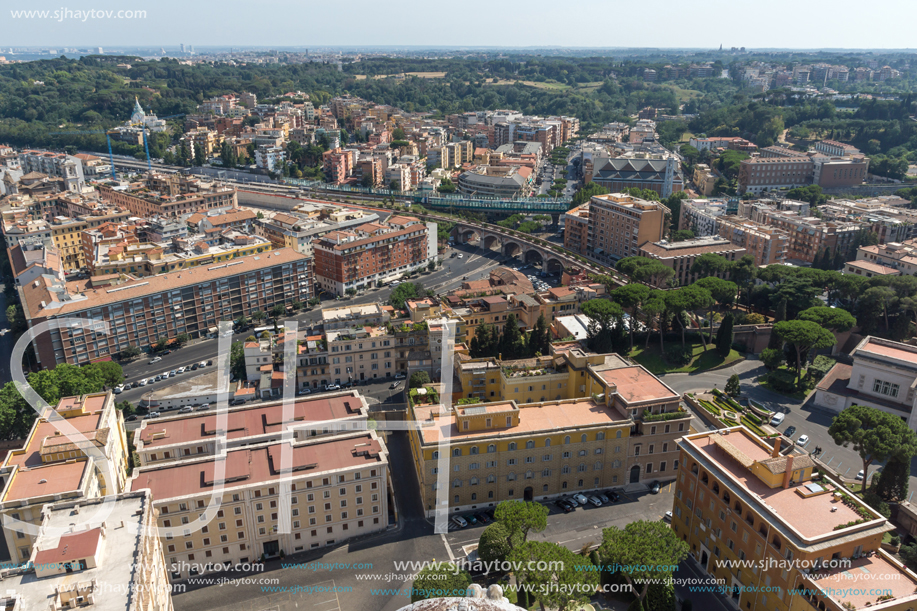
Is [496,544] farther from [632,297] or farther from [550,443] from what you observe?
[632,297]

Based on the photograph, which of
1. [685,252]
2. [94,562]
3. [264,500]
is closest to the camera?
[94,562]

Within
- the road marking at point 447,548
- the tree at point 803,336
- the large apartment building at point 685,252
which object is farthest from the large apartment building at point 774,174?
the road marking at point 447,548

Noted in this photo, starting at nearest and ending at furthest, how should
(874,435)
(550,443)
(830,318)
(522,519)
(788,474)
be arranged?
(788,474) < (522,519) < (874,435) < (550,443) < (830,318)

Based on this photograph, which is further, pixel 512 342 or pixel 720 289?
pixel 720 289

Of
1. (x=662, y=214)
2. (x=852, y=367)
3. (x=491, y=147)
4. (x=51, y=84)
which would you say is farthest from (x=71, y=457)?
(x=51, y=84)

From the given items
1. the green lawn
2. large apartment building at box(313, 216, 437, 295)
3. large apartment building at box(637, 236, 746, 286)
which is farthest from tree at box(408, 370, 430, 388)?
large apartment building at box(637, 236, 746, 286)

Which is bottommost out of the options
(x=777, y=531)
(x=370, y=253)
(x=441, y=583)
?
(x=370, y=253)

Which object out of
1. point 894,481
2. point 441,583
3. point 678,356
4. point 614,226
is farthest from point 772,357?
point 441,583

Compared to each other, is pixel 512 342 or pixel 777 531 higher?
pixel 777 531
